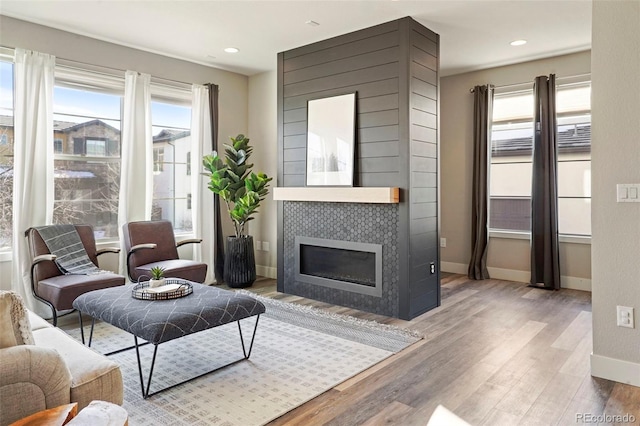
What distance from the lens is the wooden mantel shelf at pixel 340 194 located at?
3.84 metres

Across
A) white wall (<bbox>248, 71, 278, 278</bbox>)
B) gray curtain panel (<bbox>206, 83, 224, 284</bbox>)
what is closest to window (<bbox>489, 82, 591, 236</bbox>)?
white wall (<bbox>248, 71, 278, 278</bbox>)

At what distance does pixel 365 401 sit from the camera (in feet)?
7.78

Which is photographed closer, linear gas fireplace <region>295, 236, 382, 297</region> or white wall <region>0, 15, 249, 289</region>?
white wall <region>0, 15, 249, 289</region>

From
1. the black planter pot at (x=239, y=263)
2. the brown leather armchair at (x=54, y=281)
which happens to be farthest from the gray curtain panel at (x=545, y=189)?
the brown leather armchair at (x=54, y=281)

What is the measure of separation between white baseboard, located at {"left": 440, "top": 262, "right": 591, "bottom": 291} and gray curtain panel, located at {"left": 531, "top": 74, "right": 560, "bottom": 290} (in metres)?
0.18

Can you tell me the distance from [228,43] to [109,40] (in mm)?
1213

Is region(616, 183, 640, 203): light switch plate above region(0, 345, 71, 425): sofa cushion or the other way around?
above

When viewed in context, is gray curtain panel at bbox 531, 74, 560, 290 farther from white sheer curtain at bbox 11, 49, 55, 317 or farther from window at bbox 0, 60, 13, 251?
Result: window at bbox 0, 60, 13, 251

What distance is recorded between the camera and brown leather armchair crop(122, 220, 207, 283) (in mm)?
4195

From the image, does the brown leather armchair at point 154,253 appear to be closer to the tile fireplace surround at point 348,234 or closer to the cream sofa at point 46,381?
the tile fireplace surround at point 348,234

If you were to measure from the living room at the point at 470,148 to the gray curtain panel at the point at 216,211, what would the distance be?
0.24 metres

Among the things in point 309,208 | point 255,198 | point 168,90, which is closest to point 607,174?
point 309,208

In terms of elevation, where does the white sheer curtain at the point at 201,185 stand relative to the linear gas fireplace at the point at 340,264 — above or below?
above

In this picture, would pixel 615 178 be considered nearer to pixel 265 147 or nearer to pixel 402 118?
pixel 402 118
